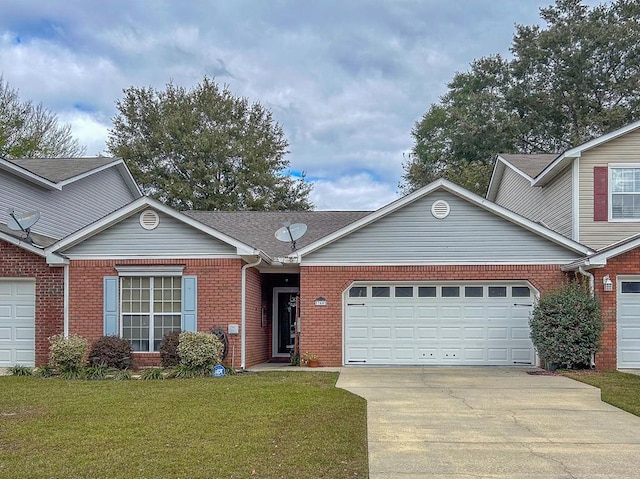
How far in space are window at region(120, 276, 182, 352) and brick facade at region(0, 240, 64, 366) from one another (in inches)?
58.7

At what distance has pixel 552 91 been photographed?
119 feet

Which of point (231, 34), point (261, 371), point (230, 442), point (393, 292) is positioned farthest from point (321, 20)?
point (230, 442)

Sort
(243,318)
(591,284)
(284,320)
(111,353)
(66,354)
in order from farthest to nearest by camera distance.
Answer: (284,320)
(243,318)
(591,284)
(111,353)
(66,354)

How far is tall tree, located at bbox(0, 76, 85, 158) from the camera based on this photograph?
34.8m

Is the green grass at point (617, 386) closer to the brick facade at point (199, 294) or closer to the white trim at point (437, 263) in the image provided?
the white trim at point (437, 263)

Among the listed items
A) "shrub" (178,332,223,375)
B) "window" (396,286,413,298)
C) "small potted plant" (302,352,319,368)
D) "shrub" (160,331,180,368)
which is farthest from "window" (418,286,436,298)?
"shrub" (160,331,180,368)

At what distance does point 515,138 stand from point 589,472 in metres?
31.4

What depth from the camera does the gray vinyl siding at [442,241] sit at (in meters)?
15.3

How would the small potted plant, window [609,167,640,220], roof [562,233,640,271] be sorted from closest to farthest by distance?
roof [562,233,640,271] < the small potted plant < window [609,167,640,220]

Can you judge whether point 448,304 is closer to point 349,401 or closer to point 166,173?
point 349,401

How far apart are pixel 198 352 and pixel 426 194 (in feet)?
20.9

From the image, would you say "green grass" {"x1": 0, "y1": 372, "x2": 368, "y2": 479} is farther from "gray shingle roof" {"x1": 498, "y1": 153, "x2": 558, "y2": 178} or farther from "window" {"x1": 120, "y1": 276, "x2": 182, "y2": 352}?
"gray shingle roof" {"x1": 498, "y1": 153, "x2": 558, "y2": 178}

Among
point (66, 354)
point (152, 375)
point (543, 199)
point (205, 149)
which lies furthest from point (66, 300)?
point (205, 149)

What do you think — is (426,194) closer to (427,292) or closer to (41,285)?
(427,292)
